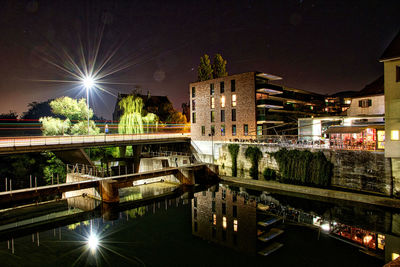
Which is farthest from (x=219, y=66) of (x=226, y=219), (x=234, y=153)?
(x=226, y=219)

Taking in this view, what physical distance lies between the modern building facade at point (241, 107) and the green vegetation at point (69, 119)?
1619 cm

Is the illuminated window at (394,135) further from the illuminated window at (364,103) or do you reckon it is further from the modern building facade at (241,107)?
the modern building facade at (241,107)

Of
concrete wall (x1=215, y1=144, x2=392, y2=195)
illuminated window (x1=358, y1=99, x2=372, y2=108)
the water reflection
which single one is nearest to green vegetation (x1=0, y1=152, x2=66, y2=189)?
the water reflection

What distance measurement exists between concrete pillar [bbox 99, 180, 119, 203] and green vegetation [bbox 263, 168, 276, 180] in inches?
630

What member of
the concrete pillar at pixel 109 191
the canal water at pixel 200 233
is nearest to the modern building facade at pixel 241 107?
the canal water at pixel 200 233

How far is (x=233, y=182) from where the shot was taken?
27219 mm

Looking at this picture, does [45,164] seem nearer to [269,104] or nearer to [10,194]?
[10,194]

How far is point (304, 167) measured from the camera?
23844 millimetres

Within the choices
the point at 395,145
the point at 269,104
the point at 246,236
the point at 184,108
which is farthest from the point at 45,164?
the point at 184,108

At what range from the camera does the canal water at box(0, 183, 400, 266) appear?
1195 centimetres

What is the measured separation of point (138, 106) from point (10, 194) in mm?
26814

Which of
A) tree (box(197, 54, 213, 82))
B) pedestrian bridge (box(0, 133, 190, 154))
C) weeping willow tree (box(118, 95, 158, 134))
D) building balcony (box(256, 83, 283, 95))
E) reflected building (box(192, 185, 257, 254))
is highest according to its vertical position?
tree (box(197, 54, 213, 82))

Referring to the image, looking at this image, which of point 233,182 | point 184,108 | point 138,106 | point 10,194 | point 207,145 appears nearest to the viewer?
point 10,194

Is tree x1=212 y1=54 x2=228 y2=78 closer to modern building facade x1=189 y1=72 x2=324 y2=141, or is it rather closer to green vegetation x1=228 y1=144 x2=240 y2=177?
modern building facade x1=189 y1=72 x2=324 y2=141
